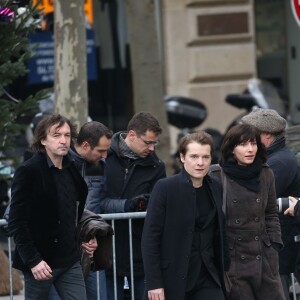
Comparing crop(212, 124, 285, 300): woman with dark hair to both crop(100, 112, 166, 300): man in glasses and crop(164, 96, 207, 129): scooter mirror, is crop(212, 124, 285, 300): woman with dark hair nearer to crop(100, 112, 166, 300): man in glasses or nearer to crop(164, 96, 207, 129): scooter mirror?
crop(100, 112, 166, 300): man in glasses

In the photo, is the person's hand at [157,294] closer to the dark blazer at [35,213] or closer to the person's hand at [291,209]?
the dark blazer at [35,213]

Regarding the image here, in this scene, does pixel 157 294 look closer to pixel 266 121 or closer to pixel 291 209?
pixel 291 209

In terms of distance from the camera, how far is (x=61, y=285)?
7133mm

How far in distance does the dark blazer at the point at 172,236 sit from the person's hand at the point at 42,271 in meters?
0.59

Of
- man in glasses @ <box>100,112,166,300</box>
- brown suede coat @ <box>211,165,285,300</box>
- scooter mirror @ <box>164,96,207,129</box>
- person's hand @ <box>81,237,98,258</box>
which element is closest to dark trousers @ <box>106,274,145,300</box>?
man in glasses @ <box>100,112,166,300</box>

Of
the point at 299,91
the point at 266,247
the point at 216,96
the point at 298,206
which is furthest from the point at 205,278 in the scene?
the point at 299,91

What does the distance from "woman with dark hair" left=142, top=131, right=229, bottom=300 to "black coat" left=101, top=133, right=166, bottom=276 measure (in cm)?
92

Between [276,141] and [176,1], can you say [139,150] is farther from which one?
[176,1]

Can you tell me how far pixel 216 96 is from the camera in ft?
63.2

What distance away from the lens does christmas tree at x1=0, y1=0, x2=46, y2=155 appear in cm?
973

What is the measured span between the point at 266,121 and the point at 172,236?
147 centimetres

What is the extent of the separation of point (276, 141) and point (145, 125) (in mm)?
965

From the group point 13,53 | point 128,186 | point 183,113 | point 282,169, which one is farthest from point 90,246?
point 183,113

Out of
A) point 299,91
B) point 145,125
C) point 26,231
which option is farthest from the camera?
point 299,91
